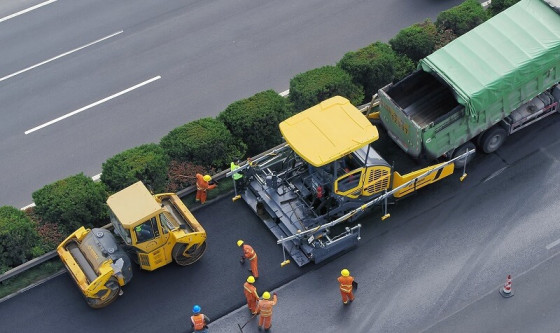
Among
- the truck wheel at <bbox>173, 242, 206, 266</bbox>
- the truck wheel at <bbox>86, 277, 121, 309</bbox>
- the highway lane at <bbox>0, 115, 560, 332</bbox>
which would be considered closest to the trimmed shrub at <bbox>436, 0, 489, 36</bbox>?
the highway lane at <bbox>0, 115, 560, 332</bbox>

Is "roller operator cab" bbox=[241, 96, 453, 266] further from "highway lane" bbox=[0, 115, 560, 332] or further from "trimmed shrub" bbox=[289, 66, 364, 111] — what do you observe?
"trimmed shrub" bbox=[289, 66, 364, 111]

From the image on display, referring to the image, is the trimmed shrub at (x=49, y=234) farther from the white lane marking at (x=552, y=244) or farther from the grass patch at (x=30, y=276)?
the white lane marking at (x=552, y=244)

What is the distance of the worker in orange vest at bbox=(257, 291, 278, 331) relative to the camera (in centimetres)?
2545

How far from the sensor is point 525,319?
85.1 ft

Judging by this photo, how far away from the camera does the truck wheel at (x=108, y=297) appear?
2655 centimetres

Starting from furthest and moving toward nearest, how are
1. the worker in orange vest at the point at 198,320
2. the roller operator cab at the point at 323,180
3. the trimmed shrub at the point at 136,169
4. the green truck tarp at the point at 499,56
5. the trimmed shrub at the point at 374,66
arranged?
the trimmed shrub at the point at 374,66, the trimmed shrub at the point at 136,169, the green truck tarp at the point at 499,56, the roller operator cab at the point at 323,180, the worker in orange vest at the point at 198,320

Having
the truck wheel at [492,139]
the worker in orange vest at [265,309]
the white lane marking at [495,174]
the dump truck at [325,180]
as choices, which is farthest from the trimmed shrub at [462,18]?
the worker in orange vest at [265,309]

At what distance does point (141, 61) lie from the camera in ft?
113

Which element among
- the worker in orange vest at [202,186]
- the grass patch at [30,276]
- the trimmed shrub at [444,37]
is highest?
the trimmed shrub at [444,37]

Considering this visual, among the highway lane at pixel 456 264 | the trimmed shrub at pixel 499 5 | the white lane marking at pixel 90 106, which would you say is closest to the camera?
the highway lane at pixel 456 264

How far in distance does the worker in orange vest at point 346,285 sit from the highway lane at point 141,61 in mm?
8997

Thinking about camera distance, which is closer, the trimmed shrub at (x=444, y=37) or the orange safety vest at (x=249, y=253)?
the orange safety vest at (x=249, y=253)

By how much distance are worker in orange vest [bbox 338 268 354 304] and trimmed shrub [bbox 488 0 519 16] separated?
12436 millimetres

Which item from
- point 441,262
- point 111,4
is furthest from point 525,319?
point 111,4
